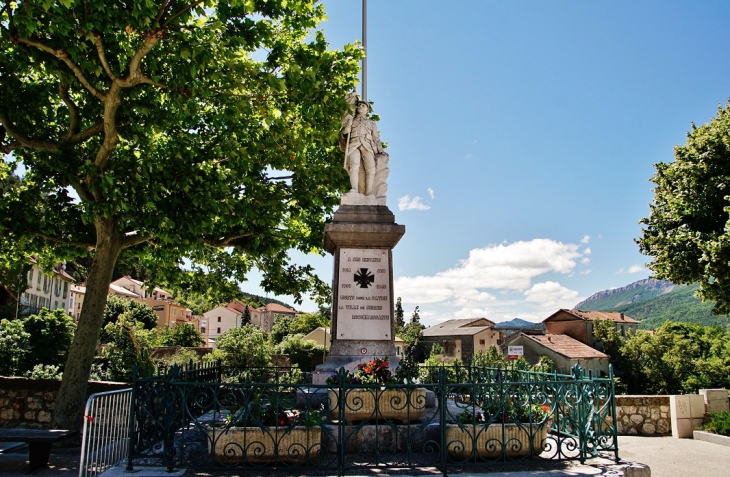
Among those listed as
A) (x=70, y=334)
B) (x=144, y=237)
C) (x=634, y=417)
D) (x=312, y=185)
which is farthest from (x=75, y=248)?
(x=70, y=334)

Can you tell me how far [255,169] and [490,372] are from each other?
25.5 feet

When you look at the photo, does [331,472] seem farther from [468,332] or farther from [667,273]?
[468,332]

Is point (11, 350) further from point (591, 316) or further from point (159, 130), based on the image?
point (591, 316)

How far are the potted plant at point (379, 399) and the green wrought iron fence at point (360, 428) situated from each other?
0.05 feet

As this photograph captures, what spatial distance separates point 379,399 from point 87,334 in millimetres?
9032

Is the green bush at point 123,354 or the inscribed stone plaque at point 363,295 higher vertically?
the inscribed stone plaque at point 363,295

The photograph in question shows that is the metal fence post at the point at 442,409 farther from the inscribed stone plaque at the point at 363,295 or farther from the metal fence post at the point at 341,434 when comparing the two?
the inscribed stone plaque at the point at 363,295

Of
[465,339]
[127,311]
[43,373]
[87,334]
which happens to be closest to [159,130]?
[87,334]

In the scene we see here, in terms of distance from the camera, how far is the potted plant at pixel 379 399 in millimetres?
6594

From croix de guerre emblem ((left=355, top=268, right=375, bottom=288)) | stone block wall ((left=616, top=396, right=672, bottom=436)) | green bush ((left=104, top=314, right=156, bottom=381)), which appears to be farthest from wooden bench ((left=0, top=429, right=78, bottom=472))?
green bush ((left=104, top=314, right=156, bottom=381))

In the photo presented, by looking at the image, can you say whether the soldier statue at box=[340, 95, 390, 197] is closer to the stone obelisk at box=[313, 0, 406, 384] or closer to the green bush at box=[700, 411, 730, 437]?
the stone obelisk at box=[313, 0, 406, 384]

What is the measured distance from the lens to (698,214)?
19547 millimetres

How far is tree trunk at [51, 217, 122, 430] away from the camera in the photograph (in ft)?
39.8

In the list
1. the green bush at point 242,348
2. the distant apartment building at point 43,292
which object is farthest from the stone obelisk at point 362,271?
the distant apartment building at point 43,292
